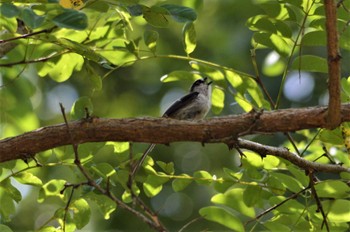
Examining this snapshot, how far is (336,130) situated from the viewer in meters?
3.61

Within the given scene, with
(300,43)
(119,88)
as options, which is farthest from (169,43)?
(300,43)

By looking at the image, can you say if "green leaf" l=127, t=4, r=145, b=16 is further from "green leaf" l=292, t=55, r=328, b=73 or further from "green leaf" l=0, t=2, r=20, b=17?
"green leaf" l=292, t=55, r=328, b=73

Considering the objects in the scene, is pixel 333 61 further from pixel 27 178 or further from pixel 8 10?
pixel 27 178

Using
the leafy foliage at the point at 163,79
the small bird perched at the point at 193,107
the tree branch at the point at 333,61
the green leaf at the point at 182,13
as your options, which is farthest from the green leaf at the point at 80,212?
the small bird perched at the point at 193,107

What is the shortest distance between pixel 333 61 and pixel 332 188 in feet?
2.26

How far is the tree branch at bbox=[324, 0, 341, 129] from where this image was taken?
303 centimetres

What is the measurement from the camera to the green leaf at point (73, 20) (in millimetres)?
2855

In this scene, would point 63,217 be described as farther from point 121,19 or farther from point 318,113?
point 318,113

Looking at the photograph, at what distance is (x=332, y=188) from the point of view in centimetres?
349

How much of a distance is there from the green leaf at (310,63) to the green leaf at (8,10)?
1442 millimetres

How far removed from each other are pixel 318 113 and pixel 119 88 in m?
7.97

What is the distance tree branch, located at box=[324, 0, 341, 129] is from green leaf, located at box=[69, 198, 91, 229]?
1.27 m

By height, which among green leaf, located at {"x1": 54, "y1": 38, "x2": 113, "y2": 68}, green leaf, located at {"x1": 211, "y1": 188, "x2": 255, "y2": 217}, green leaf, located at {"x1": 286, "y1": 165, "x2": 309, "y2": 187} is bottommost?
green leaf, located at {"x1": 211, "y1": 188, "x2": 255, "y2": 217}

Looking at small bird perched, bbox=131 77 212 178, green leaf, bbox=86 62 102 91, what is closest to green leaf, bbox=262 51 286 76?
small bird perched, bbox=131 77 212 178
